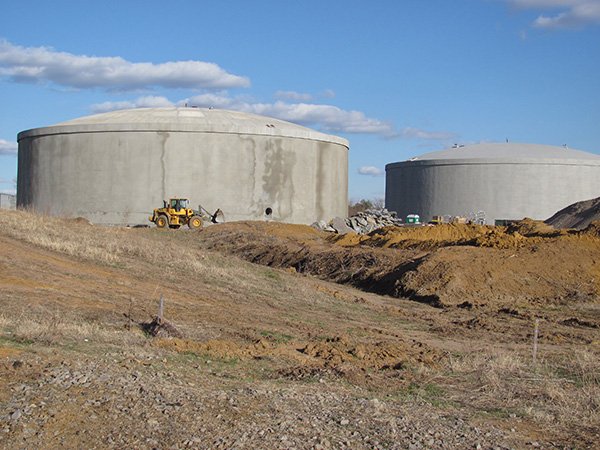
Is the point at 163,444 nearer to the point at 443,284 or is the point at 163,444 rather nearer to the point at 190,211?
the point at 443,284

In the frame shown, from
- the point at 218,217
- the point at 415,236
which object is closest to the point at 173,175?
the point at 218,217

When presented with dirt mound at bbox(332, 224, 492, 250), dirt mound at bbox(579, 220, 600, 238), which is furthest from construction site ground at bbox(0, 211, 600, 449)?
dirt mound at bbox(332, 224, 492, 250)

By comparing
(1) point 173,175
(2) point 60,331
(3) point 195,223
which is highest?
(1) point 173,175

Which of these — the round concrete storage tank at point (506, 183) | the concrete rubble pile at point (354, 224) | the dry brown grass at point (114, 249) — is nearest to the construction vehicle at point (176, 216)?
the concrete rubble pile at point (354, 224)

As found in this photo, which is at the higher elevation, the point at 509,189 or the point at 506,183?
the point at 506,183

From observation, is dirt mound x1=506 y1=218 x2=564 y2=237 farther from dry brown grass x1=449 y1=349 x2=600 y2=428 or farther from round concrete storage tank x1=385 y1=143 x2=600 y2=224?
round concrete storage tank x1=385 y1=143 x2=600 y2=224

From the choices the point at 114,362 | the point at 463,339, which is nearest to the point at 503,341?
the point at 463,339

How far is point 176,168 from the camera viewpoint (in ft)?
155

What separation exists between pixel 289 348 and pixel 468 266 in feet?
42.9

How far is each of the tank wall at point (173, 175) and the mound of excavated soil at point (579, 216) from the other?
14.3 meters

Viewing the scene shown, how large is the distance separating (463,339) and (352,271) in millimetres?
12179

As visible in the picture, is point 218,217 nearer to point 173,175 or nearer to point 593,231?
point 173,175

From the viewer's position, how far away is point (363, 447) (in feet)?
22.5

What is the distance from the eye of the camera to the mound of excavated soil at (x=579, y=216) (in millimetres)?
41594
